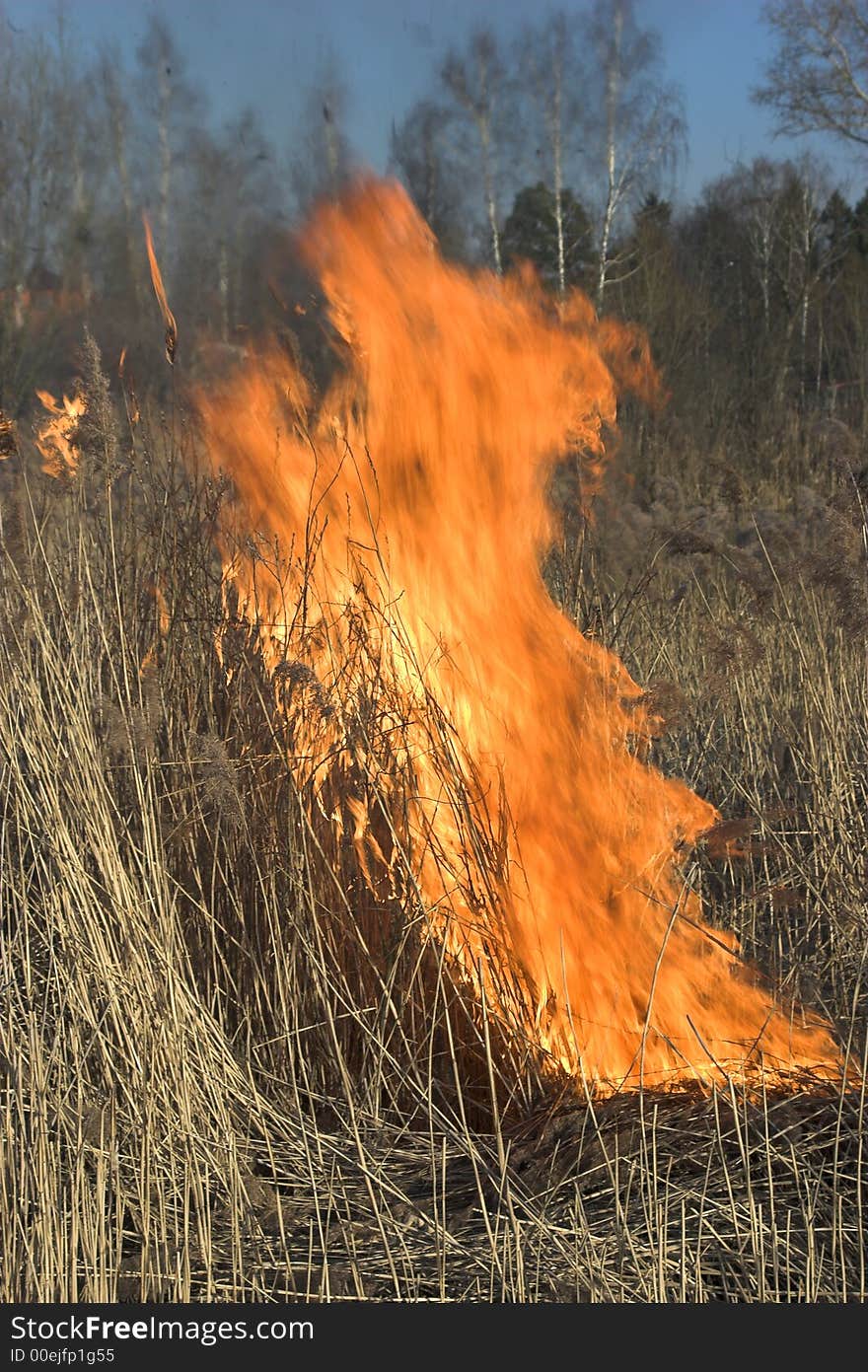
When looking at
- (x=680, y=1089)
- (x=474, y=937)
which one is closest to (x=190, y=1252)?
(x=474, y=937)

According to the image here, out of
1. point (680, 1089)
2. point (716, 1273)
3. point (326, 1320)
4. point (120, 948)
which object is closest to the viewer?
point (326, 1320)

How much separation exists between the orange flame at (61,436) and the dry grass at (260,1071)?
59 mm

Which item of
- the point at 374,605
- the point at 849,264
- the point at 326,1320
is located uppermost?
the point at 849,264

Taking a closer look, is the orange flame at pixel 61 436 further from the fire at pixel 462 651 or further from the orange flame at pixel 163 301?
the fire at pixel 462 651

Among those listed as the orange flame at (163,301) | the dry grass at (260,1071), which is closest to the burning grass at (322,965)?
the dry grass at (260,1071)

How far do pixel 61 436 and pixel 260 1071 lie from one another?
1427 millimetres

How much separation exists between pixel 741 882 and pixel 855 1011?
0.77 m

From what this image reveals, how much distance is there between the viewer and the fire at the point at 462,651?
2.61 metres

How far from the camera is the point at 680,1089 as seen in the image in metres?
2.53

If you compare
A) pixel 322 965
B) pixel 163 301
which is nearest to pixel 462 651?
pixel 322 965

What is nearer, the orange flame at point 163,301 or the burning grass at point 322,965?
the burning grass at point 322,965

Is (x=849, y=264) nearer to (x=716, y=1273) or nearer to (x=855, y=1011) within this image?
(x=855, y=1011)

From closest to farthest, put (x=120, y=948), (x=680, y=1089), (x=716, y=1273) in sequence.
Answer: (x=716, y=1273) → (x=120, y=948) → (x=680, y=1089)

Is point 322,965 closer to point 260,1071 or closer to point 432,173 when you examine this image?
point 260,1071
